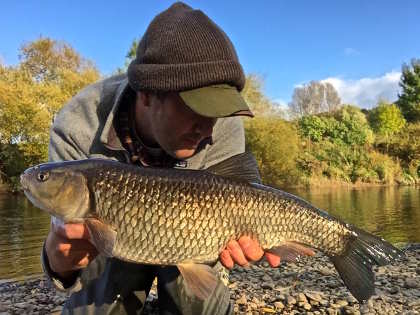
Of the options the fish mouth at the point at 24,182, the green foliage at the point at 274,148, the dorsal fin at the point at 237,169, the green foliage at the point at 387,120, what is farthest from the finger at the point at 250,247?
the green foliage at the point at 387,120

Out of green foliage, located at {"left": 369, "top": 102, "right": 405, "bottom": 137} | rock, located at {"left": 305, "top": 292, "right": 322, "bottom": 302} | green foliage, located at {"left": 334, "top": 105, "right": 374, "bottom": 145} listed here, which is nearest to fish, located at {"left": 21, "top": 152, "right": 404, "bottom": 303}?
rock, located at {"left": 305, "top": 292, "right": 322, "bottom": 302}

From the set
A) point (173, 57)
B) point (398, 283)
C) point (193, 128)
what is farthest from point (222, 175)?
point (398, 283)

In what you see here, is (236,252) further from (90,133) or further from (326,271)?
(326,271)

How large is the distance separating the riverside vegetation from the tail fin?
18924 mm

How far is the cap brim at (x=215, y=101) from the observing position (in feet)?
6.05

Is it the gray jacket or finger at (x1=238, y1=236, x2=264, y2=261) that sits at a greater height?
the gray jacket

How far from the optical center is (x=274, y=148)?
73.7ft

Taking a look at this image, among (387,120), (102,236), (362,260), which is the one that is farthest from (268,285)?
(387,120)

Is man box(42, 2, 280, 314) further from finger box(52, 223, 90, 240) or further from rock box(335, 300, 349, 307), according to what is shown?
rock box(335, 300, 349, 307)

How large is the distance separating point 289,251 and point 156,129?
857 mm

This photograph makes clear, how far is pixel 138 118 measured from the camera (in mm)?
2281

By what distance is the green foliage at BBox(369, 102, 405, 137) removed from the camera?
2989 centimetres

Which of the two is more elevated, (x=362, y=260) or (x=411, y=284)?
(x=362, y=260)

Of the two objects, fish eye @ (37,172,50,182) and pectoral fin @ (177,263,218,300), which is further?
pectoral fin @ (177,263,218,300)
